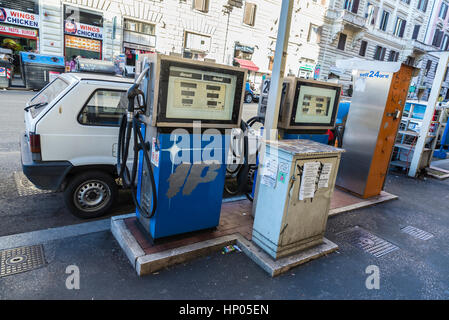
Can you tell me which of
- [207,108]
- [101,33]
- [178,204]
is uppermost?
[101,33]

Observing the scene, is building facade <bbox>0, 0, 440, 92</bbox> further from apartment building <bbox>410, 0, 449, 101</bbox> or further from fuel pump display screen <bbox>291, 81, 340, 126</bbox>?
fuel pump display screen <bbox>291, 81, 340, 126</bbox>

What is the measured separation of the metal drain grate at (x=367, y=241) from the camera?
3953 mm

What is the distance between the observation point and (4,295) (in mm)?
2561

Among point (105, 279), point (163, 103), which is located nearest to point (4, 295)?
point (105, 279)

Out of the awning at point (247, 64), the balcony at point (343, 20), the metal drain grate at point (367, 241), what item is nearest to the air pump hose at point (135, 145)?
the metal drain grate at point (367, 241)

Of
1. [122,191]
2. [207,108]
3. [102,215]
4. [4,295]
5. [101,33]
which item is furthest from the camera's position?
[101,33]

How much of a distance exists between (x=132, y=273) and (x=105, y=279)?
250 millimetres

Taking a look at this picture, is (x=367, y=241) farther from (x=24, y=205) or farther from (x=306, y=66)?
(x=306, y=66)

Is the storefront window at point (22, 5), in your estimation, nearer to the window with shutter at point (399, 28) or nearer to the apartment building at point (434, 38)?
the window with shutter at point (399, 28)

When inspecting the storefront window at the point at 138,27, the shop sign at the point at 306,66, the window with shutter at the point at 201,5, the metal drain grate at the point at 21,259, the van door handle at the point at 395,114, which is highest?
the window with shutter at the point at 201,5

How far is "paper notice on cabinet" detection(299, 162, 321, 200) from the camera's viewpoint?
3.18 m

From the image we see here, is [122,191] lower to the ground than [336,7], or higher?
lower

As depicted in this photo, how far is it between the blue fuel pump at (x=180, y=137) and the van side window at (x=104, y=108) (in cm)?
66
